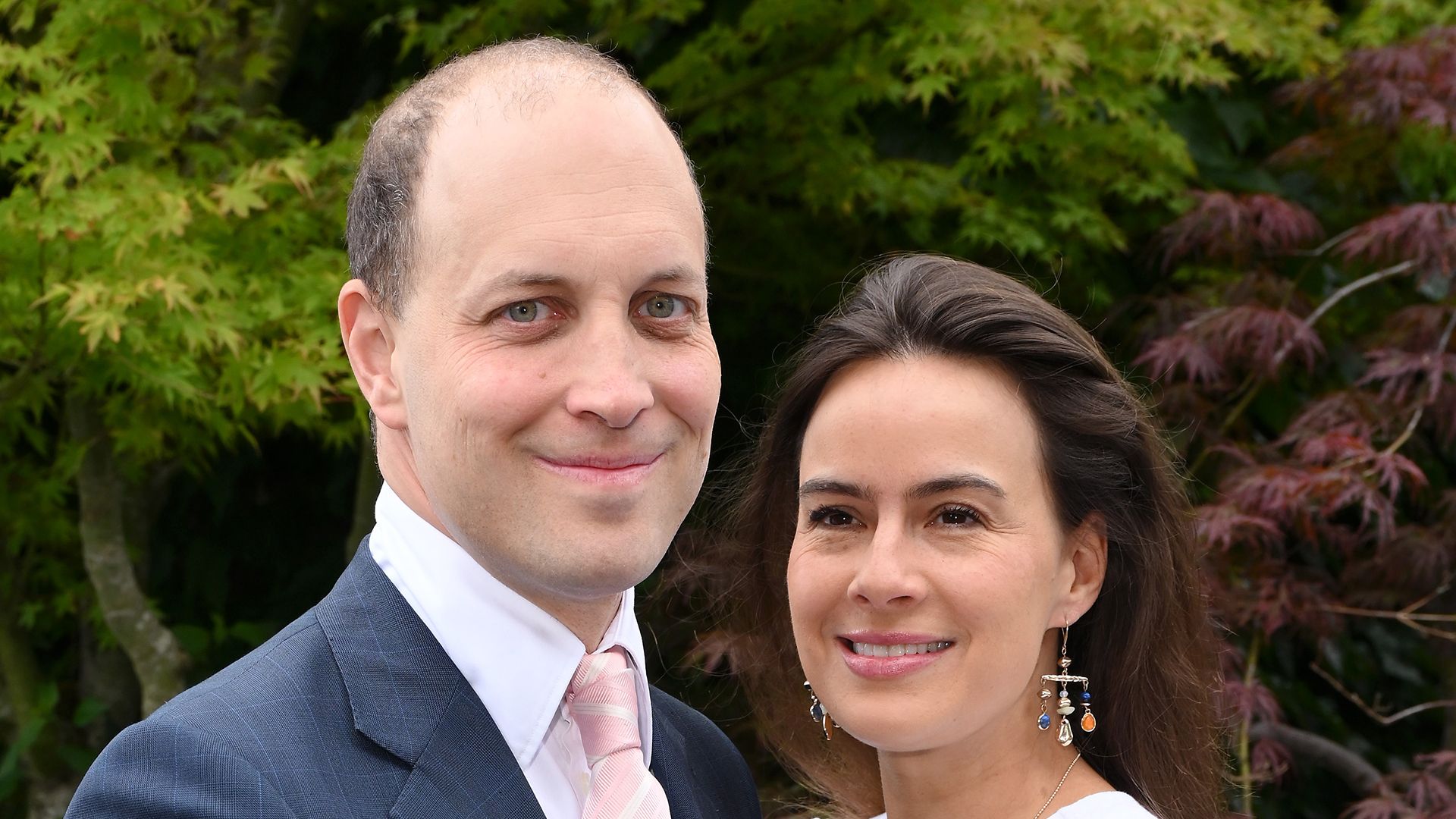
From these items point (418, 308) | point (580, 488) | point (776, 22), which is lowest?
point (580, 488)

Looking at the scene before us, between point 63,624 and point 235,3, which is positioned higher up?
point 235,3

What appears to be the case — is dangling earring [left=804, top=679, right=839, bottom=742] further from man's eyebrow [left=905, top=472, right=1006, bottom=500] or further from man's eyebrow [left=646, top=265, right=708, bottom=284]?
man's eyebrow [left=646, top=265, right=708, bottom=284]

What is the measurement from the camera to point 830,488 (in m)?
2.49

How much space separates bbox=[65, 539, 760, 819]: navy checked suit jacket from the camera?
1.72 meters

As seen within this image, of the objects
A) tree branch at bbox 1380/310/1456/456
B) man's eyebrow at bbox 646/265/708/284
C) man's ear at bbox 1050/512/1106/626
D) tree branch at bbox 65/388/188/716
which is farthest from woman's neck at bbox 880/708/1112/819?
tree branch at bbox 65/388/188/716

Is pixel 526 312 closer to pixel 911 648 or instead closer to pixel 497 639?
pixel 497 639

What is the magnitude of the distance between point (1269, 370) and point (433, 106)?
353 cm

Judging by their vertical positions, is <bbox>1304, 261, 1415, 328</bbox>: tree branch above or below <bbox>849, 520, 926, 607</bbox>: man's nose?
above

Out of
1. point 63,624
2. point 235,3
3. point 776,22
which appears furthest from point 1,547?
point 776,22

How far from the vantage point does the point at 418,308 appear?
1897 mm

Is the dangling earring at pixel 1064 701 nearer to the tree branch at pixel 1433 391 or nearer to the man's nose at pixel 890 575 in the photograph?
the man's nose at pixel 890 575

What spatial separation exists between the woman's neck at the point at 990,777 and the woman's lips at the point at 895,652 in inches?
9.2

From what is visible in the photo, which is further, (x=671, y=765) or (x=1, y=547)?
(x=1, y=547)

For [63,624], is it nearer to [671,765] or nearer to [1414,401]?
[671,765]
